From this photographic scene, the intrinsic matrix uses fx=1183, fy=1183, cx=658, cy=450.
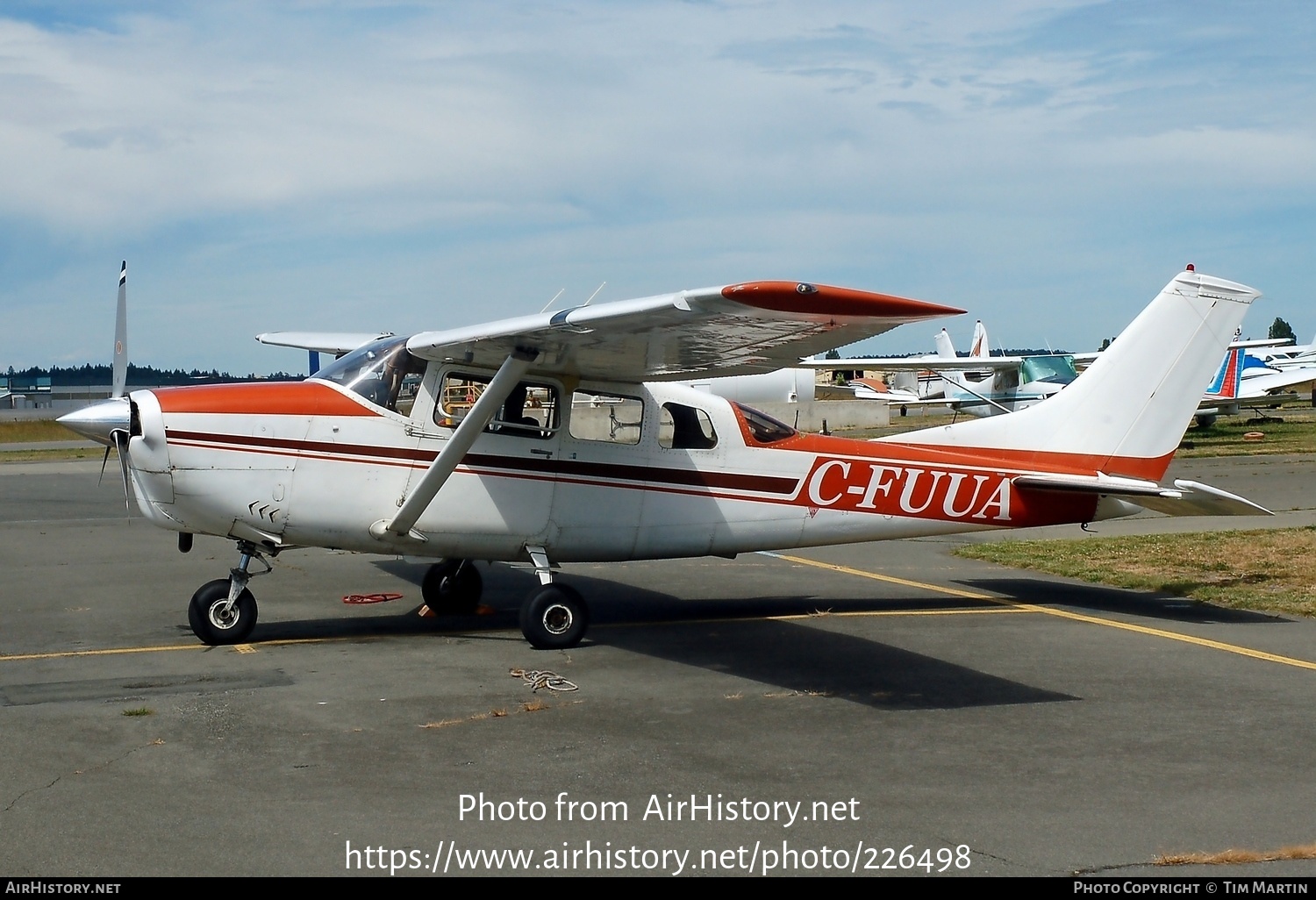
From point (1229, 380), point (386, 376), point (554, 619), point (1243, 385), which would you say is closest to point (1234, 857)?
point (554, 619)

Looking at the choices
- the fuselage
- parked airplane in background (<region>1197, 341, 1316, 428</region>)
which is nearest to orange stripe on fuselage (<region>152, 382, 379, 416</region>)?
the fuselage

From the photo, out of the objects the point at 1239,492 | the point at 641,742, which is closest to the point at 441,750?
the point at 641,742

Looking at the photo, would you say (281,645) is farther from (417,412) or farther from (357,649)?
(417,412)

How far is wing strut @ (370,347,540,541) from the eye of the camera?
28.1 ft

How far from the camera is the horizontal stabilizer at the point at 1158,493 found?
974 cm

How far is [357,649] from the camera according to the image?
29.7ft

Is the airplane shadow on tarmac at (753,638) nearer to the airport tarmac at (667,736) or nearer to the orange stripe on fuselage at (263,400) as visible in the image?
the airport tarmac at (667,736)

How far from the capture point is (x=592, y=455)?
9.62 meters

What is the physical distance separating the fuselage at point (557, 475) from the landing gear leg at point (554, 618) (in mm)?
562

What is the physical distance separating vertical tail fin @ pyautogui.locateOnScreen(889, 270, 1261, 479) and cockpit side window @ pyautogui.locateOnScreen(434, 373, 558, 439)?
132 inches

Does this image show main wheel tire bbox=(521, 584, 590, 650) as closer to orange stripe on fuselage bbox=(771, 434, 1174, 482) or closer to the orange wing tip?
orange stripe on fuselage bbox=(771, 434, 1174, 482)

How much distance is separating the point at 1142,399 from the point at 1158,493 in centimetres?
135

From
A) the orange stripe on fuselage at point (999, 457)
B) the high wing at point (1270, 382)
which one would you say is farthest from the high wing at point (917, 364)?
the high wing at point (1270, 382)

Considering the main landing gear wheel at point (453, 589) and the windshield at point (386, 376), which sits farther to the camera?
the main landing gear wheel at point (453, 589)
